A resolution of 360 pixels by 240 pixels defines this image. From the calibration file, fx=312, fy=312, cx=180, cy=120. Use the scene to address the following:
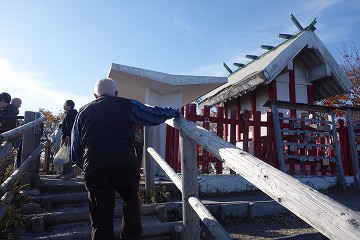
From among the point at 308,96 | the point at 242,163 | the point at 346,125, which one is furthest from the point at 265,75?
the point at 242,163

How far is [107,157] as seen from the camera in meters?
2.52

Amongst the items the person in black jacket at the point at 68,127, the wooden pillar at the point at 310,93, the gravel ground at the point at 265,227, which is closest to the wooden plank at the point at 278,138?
the gravel ground at the point at 265,227

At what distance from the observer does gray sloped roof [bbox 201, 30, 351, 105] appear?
27.9 ft

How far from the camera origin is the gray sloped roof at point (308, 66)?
27.9 feet

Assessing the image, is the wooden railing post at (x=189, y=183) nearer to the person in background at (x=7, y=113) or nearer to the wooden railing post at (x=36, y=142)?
the wooden railing post at (x=36, y=142)

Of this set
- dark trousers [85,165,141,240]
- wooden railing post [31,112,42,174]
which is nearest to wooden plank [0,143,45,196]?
wooden railing post [31,112,42,174]

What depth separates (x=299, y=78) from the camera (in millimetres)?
10625

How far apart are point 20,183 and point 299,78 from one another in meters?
9.14

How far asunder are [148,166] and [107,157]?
2087 mm

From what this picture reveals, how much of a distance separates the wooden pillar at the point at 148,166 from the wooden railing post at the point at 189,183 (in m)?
1.40

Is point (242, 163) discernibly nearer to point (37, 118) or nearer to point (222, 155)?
point (222, 155)

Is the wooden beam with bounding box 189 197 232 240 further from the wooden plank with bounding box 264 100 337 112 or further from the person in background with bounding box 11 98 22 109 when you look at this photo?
the person in background with bounding box 11 98 22 109

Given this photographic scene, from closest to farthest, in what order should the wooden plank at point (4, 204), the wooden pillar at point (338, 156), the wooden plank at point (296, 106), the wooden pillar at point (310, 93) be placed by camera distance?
1. the wooden plank at point (4, 204)
2. the wooden plank at point (296, 106)
3. the wooden pillar at point (338, 156)
4. the wooden pillar at point (310, 93)

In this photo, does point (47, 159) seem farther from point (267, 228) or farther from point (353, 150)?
point (353, 150)
